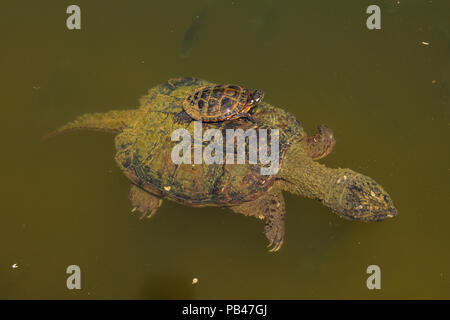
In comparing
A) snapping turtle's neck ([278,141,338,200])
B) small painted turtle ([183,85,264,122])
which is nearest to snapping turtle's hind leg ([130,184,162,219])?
small painted turtle ([183,85,264,122])

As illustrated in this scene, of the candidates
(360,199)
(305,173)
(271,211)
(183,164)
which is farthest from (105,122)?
(360,199)

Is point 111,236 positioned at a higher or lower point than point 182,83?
lower

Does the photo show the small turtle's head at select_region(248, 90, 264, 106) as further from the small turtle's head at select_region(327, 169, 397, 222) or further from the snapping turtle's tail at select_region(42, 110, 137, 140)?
the snapping turtle's tail at select_region(42, 110, 137, 140)

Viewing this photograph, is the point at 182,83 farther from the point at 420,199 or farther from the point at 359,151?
the point at 420,199

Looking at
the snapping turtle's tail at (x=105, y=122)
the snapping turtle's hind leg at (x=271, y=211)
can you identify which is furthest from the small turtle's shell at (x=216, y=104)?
the snapping turtle's hind leg at (x=271, y=211)

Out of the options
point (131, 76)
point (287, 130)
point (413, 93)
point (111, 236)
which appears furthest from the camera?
point (131, 76)

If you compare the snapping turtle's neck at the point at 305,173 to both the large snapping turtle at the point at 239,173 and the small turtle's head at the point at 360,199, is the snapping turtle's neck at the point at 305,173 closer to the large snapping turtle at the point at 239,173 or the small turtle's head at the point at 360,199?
the large snapping turtle at the point at 239,173

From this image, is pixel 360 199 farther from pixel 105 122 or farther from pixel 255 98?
pixel 105 122

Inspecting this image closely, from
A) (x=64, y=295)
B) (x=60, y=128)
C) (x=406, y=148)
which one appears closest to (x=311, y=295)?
(x=406, y=148)
